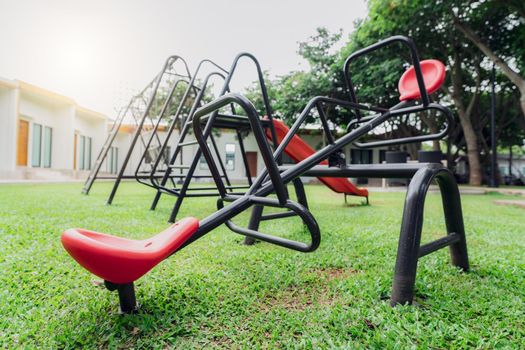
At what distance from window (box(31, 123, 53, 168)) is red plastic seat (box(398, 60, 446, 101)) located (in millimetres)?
14975

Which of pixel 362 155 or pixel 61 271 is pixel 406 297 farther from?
pixel 362 155

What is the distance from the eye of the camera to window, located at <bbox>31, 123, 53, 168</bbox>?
13.2m

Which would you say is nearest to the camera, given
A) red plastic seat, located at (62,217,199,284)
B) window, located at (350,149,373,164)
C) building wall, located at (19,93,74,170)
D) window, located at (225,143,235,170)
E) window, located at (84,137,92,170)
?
red plastic seat, located at (62,217,199,284)

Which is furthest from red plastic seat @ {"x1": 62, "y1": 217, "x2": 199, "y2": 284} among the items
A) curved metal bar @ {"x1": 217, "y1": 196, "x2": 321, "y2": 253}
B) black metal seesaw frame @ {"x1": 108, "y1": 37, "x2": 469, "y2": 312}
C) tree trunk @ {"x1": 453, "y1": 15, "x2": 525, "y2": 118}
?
tree trunk @ {"x1": 453, "y1": 15, "x2": 525, "y2": 118}

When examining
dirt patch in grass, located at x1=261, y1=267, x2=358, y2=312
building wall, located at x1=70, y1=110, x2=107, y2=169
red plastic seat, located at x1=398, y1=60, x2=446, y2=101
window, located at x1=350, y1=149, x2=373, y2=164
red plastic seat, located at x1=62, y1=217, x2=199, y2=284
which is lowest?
dirt patch in grass, located at x1=261, y1=267, x2=358, y2=312

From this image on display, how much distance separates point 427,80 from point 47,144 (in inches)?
630

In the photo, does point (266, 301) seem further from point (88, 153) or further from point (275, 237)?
point (88, 153)

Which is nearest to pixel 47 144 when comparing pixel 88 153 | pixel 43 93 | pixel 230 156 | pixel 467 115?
pixel 43 93

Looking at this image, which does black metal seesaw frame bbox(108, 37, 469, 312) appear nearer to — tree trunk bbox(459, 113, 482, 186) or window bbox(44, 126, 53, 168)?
tree trunk bbox(459, 113, 482, 186)

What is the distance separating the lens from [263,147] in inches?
40.8

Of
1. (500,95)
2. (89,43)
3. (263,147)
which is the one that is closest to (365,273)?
(263,147)

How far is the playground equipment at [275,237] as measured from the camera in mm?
890

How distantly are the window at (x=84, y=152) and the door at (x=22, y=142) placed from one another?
360 centimetres

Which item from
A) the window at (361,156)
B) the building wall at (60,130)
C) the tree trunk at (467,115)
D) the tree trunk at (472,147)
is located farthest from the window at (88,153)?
the tree trunk at (472,147)
